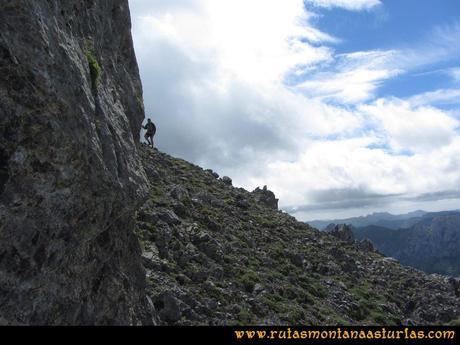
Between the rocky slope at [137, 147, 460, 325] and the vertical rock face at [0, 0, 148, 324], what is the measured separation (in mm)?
7466

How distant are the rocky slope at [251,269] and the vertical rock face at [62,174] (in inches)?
294

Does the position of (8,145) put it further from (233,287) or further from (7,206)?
(233,287)

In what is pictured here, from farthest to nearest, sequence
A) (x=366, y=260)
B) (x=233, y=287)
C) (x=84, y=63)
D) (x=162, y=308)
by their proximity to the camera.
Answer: (x=366, y=260)
(x=233, y=287)
(x=162, y=308)
(x=84, y=63)

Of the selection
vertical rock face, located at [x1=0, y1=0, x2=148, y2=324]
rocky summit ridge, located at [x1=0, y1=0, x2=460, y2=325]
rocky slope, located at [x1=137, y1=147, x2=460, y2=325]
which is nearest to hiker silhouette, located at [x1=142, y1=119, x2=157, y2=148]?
rocky slope, located at [x1=137, y1=147, x2=460, y2=325]

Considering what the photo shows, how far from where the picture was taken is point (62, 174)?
1384cm

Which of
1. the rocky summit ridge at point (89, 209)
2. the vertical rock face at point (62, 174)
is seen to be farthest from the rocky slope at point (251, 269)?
the vertical rock face at point (62, 174)

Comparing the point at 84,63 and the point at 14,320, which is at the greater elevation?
the point at 84,63

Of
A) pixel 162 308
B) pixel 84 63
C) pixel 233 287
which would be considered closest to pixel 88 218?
pixel 84 63

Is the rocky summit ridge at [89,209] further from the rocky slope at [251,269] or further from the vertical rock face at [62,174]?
the rocky slope at [251,269]
